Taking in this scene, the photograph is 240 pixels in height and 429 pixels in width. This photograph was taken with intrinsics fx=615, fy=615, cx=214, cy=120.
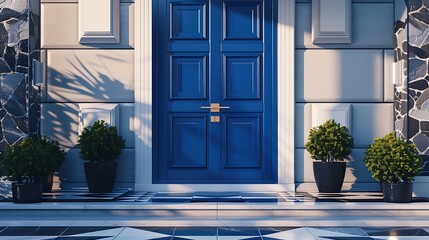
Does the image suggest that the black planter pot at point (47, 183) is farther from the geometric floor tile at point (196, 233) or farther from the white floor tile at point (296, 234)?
the white floor tile at point (296, 234)

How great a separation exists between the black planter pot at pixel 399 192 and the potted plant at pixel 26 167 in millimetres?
3260

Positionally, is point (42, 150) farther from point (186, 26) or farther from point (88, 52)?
point (186, 26)

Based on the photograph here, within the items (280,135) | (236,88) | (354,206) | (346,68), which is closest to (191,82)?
(236,88)

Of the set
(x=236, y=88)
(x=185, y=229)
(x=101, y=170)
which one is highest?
(x=236, y=88)

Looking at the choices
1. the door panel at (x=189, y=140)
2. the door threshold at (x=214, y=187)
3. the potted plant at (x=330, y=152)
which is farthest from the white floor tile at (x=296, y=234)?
the door panel at (x=189, y=140)

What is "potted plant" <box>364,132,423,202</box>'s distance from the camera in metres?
5.80

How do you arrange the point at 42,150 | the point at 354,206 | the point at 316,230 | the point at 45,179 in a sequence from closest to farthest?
1. the point at 316,230
2. the point at 354,206
3. the point at 42,150
4. the point at 45,179

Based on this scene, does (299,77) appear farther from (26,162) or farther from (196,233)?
(26,162)

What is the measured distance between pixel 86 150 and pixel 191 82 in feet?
4.56

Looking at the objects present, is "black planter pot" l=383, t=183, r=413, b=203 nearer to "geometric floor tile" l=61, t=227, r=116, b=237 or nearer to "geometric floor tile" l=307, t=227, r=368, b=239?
"geometric floor tile" l=307, t=227, r=368, b=239

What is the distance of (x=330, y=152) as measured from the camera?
20.5ft

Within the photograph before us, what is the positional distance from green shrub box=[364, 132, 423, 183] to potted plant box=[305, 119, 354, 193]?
35 centimetres

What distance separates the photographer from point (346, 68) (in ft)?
22.0

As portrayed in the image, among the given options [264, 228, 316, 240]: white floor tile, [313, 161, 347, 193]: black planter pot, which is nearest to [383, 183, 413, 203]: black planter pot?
[313, 161, 347, 193]: black planter pot
